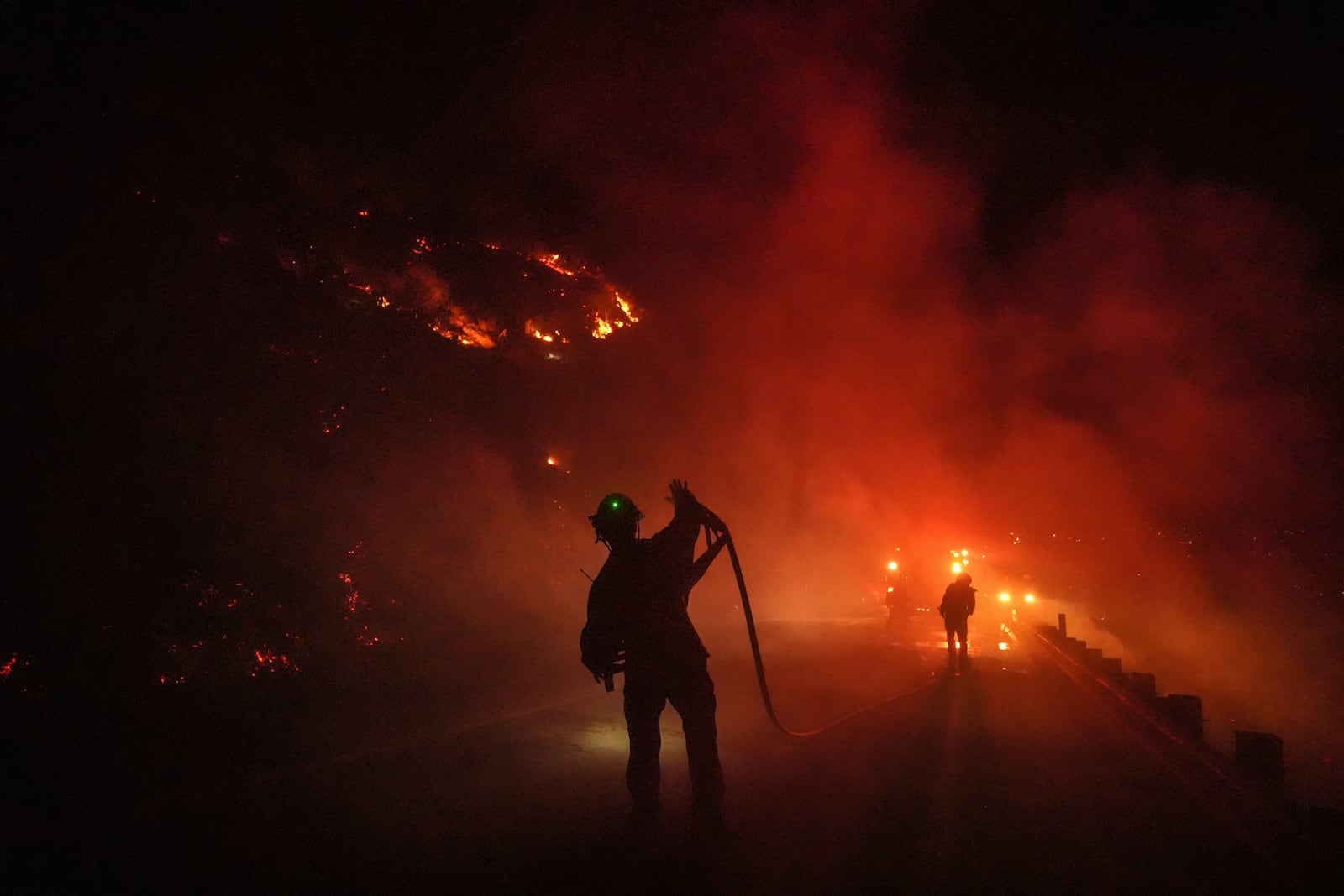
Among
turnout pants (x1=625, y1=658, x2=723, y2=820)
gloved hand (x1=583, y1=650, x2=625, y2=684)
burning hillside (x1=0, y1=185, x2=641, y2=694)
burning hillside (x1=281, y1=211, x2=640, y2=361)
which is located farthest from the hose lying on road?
burning hillside (x1=281, y1=211, x2=640, y2=361)

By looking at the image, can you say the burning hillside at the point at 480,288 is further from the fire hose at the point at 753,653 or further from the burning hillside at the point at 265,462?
the fire hose at the point at 753,653

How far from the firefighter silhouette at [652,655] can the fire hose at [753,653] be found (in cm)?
16

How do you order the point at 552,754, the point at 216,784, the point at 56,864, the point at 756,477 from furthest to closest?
the point at 756,477
the point at 552,754
the point at 216,784
the point at 56,864

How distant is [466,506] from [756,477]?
1616 centimetres

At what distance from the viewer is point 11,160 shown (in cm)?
652

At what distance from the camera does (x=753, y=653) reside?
6.46m

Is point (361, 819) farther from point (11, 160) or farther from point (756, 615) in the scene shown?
point (756, 615)

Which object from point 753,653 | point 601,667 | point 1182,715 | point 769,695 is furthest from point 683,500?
point 1182,715

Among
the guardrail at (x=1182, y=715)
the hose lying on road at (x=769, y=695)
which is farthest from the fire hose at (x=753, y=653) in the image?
the guardrail at (x=1182, y=715)

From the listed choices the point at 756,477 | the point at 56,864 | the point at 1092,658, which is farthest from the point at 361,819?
the point at 756,477

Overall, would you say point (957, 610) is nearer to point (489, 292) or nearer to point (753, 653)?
point (753, 653)

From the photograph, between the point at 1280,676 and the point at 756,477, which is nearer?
the point at 1280,676

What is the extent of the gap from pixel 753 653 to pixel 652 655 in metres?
2.65

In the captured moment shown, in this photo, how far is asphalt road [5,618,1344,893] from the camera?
362 centimetres
